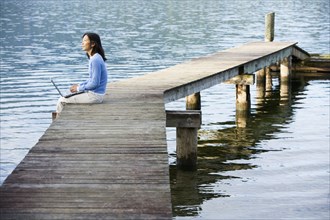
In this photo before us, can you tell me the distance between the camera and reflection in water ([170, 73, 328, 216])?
1452 centimetres

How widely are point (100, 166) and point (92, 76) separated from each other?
4.77 meters

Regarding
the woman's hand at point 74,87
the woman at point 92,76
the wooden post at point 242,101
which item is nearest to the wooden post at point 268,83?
the wooden post at point 242,101

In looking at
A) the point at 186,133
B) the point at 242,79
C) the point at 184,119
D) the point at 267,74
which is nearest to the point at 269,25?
the point at 267,74

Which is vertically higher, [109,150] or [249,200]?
[109,150]

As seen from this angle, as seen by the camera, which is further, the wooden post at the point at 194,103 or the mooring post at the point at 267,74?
the mooring post at the point at 267,74

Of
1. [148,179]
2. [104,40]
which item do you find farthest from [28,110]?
[104,40]

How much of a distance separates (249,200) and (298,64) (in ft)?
55.0

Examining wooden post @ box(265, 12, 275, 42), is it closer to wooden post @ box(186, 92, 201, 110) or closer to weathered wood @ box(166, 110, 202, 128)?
wooden post @ box(186, 92, 201, 110)

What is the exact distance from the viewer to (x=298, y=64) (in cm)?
3025

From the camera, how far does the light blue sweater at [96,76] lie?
14.9 meters

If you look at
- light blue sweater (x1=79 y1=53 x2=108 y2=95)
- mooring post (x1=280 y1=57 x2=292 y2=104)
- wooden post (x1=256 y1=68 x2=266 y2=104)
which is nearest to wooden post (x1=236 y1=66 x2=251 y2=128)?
wooden post (x1=256 y1=68 x2=266 y2=104)

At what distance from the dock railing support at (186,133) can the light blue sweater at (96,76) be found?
4.32 ft

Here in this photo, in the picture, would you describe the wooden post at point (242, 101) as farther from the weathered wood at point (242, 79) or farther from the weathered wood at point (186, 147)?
the weathered wood at point (186, 147)

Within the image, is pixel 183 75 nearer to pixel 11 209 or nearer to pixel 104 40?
pixel 11 209
